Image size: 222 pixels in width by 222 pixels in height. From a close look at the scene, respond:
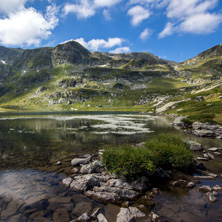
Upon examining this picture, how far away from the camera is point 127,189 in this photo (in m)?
13.7

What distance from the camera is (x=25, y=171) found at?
60.8 ft

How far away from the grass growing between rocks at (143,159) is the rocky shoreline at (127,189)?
0.85 m

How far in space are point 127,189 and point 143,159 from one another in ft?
10.8

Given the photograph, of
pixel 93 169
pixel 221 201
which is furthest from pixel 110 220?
pixel 221 201

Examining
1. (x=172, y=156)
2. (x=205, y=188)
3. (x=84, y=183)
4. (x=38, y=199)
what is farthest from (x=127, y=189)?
(x=172, y=156)

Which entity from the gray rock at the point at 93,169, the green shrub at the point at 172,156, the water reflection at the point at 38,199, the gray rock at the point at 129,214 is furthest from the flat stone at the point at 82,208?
the green shrub at the point at 172,156

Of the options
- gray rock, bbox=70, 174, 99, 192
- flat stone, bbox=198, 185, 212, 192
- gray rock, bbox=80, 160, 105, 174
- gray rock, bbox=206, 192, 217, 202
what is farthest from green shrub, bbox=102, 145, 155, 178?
gray rock, bbox=206, 192, 217, 202

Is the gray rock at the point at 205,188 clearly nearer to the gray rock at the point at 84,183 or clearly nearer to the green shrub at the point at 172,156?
the green shrub at the point at 172,156

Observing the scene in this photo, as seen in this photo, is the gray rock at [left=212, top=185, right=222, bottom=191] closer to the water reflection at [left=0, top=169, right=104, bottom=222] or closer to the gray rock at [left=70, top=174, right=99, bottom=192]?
the water reflection at [left=0, top=169, right=104, bottom=222]

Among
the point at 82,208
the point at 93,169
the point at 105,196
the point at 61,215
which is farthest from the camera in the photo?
the point at 93,169

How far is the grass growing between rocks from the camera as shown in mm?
15102

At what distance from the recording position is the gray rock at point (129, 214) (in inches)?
399

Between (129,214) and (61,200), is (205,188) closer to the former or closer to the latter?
(129,214)

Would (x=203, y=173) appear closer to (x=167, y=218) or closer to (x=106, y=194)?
(x=167, y=218)
